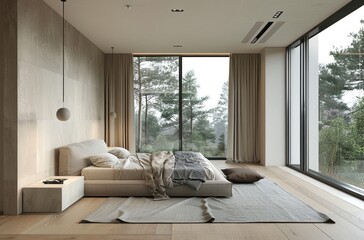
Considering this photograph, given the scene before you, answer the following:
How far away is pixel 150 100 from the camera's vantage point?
863 centimetres

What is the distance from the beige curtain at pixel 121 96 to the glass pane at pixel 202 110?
4.47ft

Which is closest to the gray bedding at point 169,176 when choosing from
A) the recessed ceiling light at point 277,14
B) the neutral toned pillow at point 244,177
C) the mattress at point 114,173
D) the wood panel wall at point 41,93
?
the mattress at point 114,173

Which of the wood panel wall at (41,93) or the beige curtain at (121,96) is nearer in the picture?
the wood panel wall at (41,93)

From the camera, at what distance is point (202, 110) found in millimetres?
8633

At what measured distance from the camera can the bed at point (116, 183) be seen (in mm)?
4676

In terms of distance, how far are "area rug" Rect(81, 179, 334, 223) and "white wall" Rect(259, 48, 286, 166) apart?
9.48 feet

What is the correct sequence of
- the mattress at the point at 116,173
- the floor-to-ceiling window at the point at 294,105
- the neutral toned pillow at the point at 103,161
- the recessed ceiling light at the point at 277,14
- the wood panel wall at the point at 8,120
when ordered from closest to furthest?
the wood panel wall at the point at 8,120
the mattress at the point at 116,173
the neutral toned pillow at the point at 103,161
the recessed ceiling light at the point at 277,14
the floor-to-ceiling window at the point at 294,105

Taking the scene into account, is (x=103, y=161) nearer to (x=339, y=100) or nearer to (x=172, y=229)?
(x=172, y=229)

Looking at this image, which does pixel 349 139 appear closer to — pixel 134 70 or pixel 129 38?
pixel 129 38

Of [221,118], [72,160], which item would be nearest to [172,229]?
[72,160]

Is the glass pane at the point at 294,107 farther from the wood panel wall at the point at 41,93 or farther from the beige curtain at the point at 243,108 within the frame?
the wood panel wall at the point at 41,93

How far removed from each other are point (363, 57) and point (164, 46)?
4.22 metres

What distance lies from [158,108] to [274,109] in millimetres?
2903

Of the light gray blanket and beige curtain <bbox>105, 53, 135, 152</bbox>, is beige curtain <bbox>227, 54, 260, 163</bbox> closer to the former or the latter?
beige curtain <bbox>105, 53, 135, 152</bbox>
